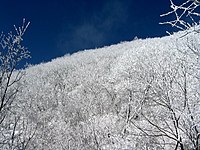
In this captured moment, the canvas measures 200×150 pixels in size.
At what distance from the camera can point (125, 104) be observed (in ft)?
104

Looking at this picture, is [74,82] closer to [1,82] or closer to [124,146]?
[124,146]

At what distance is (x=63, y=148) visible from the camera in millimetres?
19391

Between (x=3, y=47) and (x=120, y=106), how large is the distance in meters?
29.7

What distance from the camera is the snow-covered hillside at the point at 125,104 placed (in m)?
7.16

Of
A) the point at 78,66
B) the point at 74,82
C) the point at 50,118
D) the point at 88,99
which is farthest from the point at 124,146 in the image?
the point at 78,66

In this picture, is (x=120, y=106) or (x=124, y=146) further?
(x=120, y=106)

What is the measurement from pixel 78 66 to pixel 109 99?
42502 mm

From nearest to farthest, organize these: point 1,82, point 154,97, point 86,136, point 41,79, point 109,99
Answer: point 1,82 < point 154,97 < point 86,136 < point 109,99 < point 41,79

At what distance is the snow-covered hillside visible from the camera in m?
7.16

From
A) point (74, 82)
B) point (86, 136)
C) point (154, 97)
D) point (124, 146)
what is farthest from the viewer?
point (74, 82)

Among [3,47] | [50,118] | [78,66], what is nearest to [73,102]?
[50,118]

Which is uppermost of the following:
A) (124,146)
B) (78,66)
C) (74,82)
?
(78,66)

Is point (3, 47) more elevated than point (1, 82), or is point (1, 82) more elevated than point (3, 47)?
point (3, 47)

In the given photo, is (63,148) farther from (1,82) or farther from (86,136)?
(1,82)
